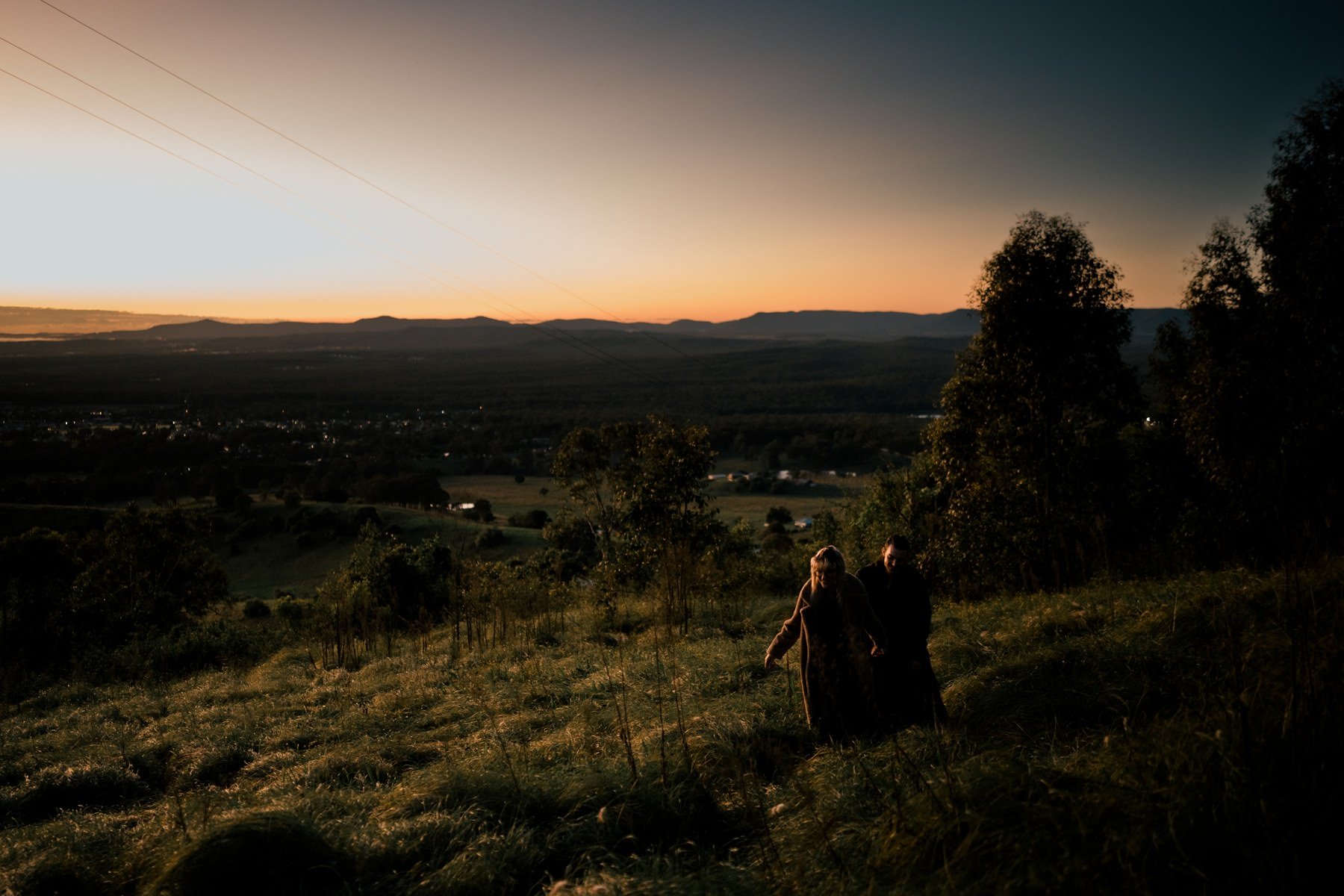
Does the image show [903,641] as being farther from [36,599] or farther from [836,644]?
[36,599]

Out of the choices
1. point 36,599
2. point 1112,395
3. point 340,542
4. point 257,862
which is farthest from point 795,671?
point 340,542

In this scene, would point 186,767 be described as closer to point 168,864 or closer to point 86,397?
point 168,864

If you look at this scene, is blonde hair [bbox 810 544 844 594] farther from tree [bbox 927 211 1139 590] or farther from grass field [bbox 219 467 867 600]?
grass field [bbox 219 467 867 600]

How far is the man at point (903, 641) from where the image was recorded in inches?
228

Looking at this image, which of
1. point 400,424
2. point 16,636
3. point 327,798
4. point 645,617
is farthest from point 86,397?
point 327,798

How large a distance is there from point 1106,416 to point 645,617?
1159 centimetres

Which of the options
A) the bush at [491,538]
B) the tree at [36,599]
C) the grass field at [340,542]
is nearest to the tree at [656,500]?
the grass field at [340,542]

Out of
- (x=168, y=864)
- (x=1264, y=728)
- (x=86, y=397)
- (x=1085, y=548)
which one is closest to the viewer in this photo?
(x=1264, y=728)

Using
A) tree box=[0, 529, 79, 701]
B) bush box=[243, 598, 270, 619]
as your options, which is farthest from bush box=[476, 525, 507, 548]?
tree box=[0, 529, 79, 701]

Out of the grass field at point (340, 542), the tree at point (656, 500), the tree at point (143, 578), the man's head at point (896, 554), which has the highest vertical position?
the man's head at point (896, 554)

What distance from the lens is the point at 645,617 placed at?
17344mm

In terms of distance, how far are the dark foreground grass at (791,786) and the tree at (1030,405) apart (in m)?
6.83

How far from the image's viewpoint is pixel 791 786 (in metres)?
4.39

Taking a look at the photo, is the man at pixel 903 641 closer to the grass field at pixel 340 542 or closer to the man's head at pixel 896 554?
the man's head at pixel 896 554
